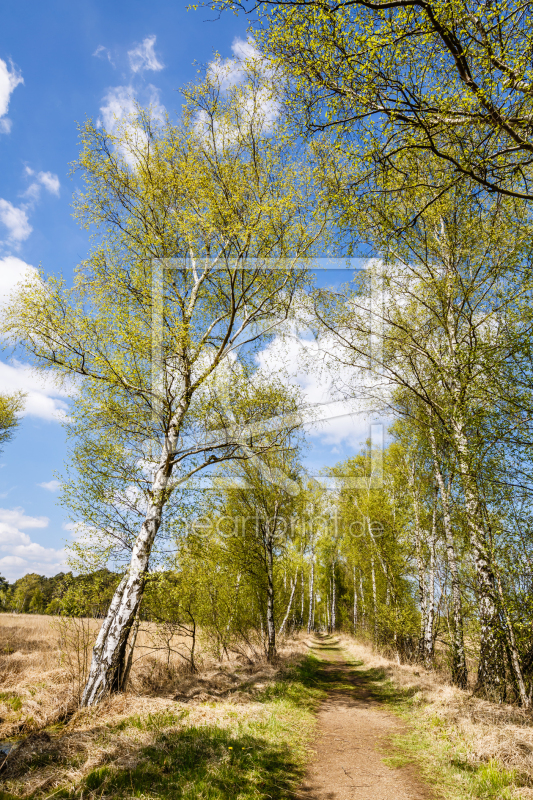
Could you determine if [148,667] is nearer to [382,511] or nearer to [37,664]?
[37,664]

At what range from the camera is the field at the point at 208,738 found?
3.65 metres

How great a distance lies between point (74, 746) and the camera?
4.38 meters

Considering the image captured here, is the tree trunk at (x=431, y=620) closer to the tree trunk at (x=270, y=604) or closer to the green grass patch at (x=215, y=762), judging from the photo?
the tree trunk at (x=270, y=604)

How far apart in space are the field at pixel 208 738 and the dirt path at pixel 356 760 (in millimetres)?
184

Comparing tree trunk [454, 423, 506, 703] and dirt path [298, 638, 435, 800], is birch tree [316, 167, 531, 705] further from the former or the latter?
dirt path [298, 638, 435, 800]

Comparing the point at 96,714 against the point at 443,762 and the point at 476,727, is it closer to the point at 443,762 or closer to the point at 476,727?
the point at 443,762

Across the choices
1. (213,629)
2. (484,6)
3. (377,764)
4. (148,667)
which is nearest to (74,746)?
(377,764)

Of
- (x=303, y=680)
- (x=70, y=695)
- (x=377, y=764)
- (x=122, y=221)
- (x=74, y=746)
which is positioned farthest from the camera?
(x=303, y=680)

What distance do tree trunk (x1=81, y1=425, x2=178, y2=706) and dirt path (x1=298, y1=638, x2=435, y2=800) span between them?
3.45m

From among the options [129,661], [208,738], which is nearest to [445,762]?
[208,738]

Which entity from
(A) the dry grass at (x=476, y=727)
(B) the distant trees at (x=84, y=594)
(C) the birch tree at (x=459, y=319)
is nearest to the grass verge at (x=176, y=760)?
(B) the distant trees at (x=84, y=594)

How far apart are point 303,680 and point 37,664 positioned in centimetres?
657

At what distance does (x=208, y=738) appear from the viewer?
15.6 ft

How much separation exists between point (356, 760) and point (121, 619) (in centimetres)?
409
